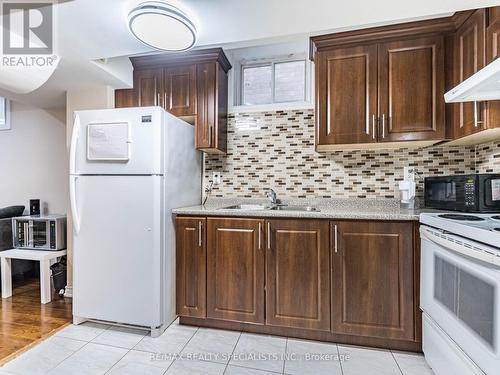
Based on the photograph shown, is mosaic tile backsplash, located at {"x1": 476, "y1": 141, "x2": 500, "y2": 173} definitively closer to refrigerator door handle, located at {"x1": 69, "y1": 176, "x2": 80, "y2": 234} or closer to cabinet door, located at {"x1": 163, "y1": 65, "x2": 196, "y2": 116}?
cabinet door, located at {"x1": 163, "y1": 65, "x2": 196, "y2": 116}

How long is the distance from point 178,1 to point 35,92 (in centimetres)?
227

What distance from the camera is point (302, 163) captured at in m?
2.54

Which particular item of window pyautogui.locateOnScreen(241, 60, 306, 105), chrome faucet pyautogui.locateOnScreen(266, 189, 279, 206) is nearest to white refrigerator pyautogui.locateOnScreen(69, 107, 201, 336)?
chrome faucet pyautogui.locateOnScreen(266, 189, 279, 206)

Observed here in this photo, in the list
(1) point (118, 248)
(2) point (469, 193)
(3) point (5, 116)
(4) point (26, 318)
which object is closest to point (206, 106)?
(1) point (118, 248)

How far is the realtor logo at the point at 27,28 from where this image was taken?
4.77 ft

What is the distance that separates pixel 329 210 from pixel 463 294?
1103 mm

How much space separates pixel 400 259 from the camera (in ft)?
5.80

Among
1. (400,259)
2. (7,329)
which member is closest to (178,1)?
(400,259)

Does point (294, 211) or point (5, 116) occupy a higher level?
point (5, 116)

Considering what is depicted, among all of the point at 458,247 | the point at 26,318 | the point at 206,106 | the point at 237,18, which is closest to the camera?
the point at 458,247

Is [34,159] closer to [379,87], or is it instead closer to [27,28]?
[27,28]

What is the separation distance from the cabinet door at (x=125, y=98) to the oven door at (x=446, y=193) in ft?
8.67

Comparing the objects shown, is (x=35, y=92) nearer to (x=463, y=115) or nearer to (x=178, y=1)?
(x=178, y=1)

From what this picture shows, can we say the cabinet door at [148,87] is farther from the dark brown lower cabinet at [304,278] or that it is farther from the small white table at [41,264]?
the small white table at [41,264]
